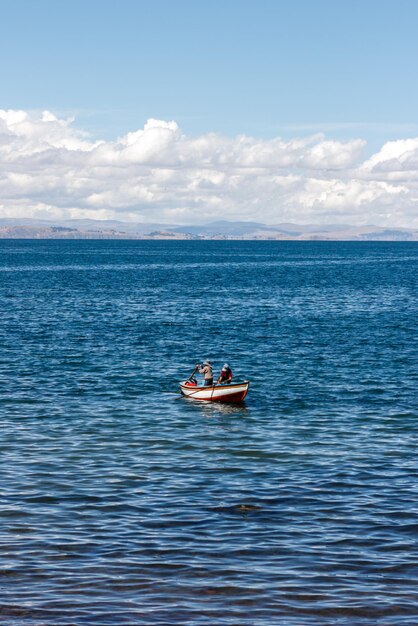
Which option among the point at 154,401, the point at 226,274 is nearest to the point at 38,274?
the point at 226,274

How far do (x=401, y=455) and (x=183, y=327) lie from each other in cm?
5096

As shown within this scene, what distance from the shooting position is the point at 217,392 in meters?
46.9

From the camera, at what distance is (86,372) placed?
5678 centimetres

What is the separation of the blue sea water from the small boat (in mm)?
717

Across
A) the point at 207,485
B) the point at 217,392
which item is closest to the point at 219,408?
the point at 217,392

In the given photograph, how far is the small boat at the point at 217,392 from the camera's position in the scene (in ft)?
152

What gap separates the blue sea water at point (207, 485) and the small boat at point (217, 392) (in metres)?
0.72

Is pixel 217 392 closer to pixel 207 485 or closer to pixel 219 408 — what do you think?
pixel 219 408

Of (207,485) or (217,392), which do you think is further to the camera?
(217,392)

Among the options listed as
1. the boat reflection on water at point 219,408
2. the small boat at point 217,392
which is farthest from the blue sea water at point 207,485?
the small boat at point 217,392

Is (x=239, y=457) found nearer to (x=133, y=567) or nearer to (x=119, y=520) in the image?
(x=119, y=520)

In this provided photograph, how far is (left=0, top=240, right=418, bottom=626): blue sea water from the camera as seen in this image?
21109 mm

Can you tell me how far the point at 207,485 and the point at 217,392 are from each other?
1597 cm

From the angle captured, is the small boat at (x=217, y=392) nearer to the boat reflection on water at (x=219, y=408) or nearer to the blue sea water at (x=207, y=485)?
the boat reflection on water at (x=219, y=408)
